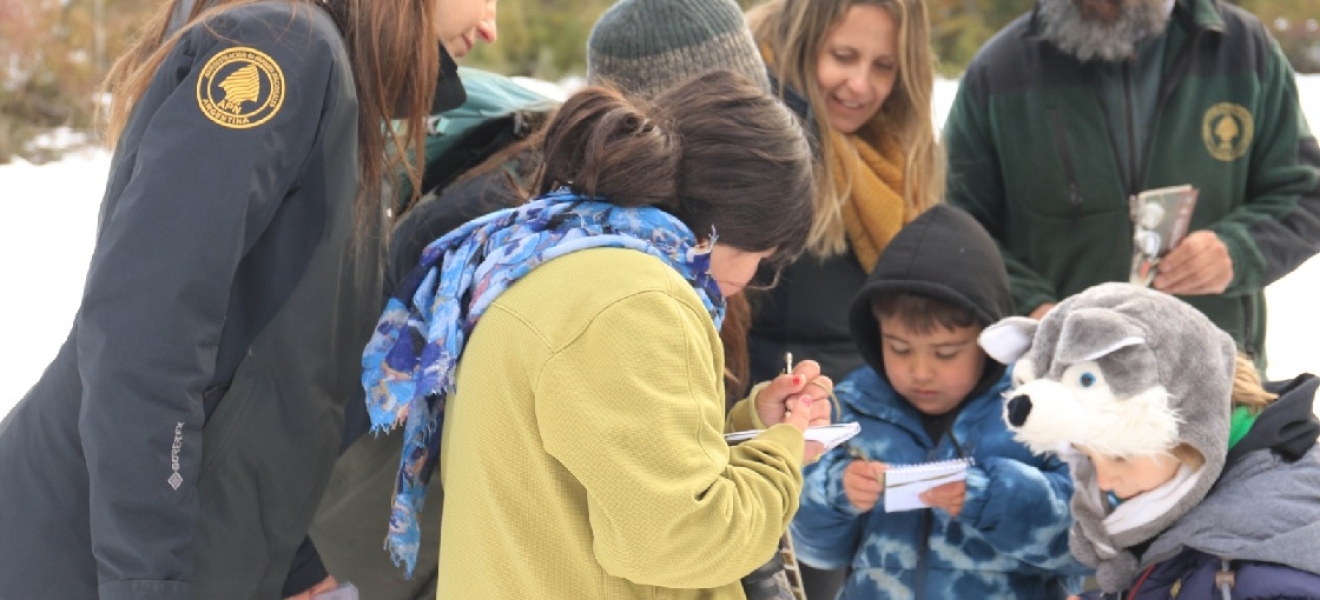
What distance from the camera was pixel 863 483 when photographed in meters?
2.79

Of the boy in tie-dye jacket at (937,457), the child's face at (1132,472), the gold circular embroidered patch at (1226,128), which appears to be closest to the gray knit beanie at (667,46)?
the boy in tie-dye jacket at (937,457)

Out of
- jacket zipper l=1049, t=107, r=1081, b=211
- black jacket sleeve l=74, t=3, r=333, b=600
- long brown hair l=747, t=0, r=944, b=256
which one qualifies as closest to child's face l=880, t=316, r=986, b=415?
long brown hair l=747, t=0, r=944, b=256

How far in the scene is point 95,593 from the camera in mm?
2002

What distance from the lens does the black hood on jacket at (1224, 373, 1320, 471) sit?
2389mm

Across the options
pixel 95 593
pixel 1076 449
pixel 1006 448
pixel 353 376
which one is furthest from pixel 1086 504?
pixel 95 593

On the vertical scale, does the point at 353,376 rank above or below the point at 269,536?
above

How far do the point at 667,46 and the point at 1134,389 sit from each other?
3.49ft

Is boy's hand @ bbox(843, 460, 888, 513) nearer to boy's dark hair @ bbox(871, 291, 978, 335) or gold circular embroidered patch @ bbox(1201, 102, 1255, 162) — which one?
boy's dark hair @ bbox(871, 291, 978, 335)

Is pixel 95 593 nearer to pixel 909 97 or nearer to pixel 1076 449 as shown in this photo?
pixel 1076 449

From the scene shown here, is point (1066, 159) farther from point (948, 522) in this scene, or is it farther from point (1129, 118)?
point (948, 522)

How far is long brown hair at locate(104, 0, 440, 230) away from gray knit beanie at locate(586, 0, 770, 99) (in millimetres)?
725

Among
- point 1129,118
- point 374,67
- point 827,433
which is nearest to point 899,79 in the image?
point 1129,118

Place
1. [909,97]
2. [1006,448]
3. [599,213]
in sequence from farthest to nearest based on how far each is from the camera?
[909,97]
[1006,448]
[599,213]

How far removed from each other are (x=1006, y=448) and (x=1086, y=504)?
33 cm
